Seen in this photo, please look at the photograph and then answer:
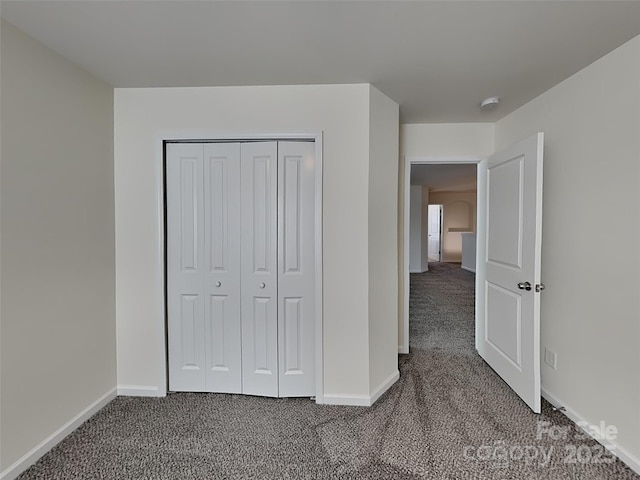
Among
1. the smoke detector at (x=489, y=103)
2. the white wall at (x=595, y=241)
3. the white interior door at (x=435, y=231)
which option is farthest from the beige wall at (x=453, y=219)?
the white wall at (x=595, y=241)

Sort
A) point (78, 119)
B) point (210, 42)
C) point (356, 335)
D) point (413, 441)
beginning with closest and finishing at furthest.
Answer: point (210, 42), point (413, 441), point (78, 119), point (356, 335)

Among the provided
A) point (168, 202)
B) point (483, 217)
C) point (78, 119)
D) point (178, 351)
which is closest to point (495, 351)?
point (483, 217)

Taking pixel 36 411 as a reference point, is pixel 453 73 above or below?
above

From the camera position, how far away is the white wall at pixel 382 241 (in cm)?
235

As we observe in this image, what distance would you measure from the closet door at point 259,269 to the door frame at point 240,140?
0.40 feet

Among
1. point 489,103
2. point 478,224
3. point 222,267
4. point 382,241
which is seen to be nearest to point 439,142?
point 489,103

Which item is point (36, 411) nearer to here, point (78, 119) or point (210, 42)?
point (78, 119)

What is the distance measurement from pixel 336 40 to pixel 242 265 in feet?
5.28

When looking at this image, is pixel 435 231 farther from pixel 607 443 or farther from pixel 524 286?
pixel 607 443

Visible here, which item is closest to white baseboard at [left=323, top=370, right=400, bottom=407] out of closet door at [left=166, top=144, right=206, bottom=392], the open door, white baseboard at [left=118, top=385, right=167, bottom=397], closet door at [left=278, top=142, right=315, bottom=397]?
closet door at [left=278, top=142, right=315, bottom=397]

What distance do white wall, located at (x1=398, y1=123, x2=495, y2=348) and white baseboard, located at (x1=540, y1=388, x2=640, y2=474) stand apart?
50.8 inches

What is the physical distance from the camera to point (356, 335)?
2.35 metres

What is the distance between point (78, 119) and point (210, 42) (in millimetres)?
1059

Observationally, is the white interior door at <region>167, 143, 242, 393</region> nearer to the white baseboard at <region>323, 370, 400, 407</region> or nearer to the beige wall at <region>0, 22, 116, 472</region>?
the beige wall at <region>0, 22, 116, 472</region>
